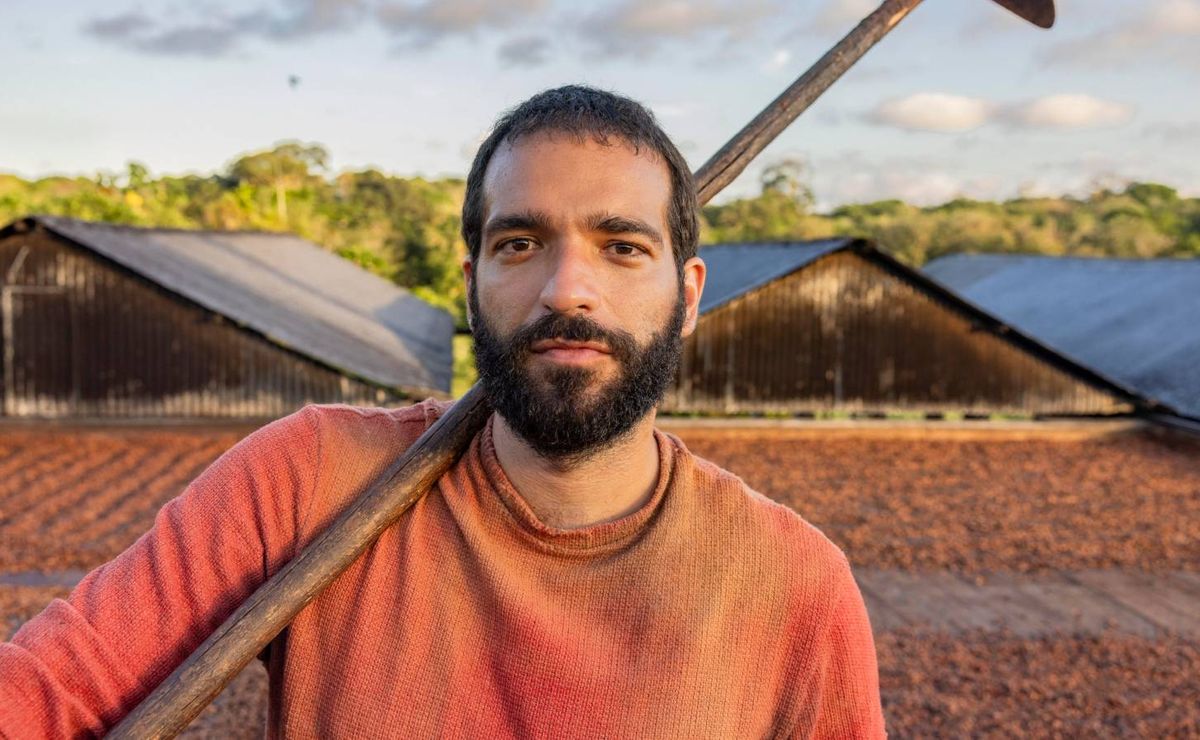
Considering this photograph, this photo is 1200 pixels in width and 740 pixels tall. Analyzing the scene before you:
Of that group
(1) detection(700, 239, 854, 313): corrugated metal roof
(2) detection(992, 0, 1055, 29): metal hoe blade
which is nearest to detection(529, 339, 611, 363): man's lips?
Result: (2) detection(992, 0, 1055, 29): metal hoe blade

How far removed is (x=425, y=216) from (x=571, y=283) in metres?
48.3

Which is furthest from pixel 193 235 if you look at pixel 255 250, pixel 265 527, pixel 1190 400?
pixel 265 527

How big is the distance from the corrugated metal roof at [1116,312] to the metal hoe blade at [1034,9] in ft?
54.8

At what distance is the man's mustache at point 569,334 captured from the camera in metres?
1.69

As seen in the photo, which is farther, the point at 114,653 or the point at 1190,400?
the point at 1190,400

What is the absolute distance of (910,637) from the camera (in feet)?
24.2

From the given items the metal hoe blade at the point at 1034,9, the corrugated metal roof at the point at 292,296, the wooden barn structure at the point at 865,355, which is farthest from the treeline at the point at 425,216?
the metal hoe blade at the point at 1034,9

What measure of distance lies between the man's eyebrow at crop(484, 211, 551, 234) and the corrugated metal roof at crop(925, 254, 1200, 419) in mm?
17965

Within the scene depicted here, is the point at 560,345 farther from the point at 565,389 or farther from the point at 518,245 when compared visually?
the point at 518,245

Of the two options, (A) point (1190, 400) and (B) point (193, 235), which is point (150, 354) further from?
(A) point (1190, 400)

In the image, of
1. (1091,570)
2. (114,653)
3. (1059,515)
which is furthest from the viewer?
(1059,515)

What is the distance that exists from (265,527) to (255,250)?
73.6 ft

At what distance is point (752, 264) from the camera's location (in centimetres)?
1920

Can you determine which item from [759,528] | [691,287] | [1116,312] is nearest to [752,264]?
[1116,312]
